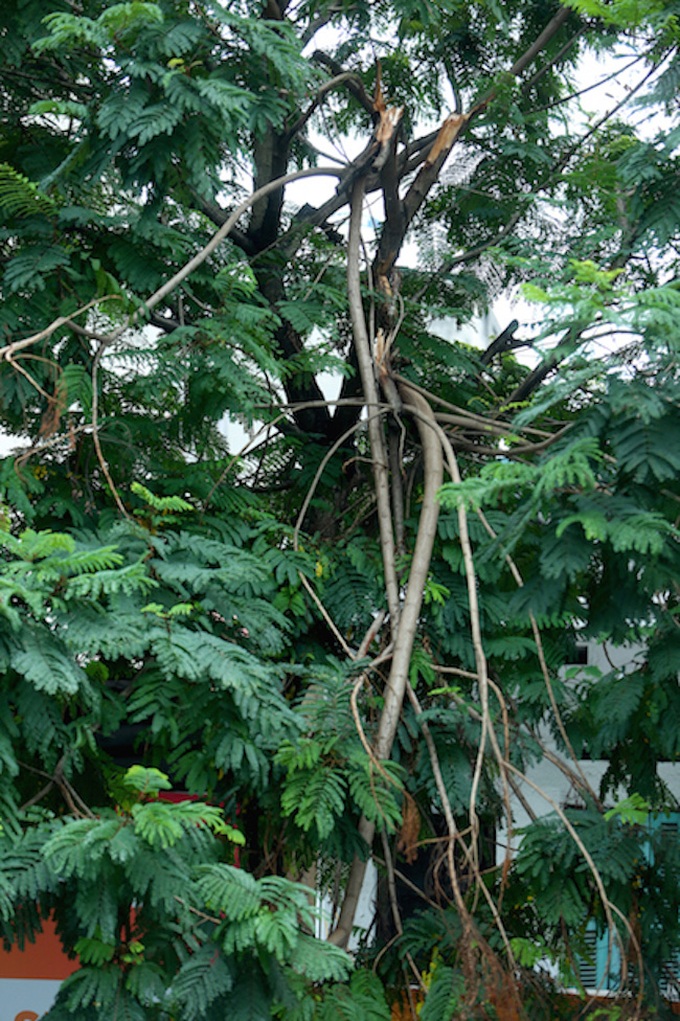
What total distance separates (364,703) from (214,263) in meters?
1.70

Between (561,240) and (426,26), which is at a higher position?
(426,26)

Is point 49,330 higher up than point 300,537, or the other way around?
point 49,330

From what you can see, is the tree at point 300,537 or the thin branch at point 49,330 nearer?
the tree at point 300,537

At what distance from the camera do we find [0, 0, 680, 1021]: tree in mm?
2953

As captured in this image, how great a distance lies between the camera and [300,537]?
4312mm

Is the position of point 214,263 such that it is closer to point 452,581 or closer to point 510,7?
point 452,581

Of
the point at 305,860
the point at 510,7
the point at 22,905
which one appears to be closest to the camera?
the point at 22,905

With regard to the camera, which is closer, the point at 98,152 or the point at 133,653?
the point at 133,653

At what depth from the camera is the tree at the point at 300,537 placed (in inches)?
116

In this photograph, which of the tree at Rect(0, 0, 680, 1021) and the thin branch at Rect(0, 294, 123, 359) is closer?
the tree at Rect(0, 0, 680, 1021)

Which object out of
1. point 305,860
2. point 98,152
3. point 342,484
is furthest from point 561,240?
point 305,860

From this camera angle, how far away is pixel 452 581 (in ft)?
13.6

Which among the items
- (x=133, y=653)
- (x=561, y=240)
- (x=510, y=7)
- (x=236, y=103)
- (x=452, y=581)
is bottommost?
(x=133, y=653)

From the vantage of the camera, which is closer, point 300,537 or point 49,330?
point 49,330
